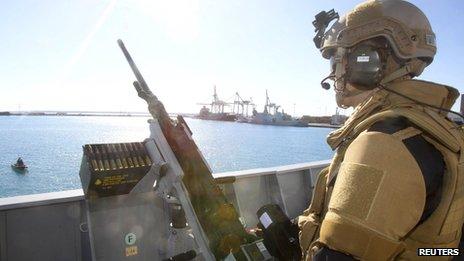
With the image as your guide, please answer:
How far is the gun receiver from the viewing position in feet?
8.79

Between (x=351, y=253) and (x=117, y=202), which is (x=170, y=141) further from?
(x=351, y=253)

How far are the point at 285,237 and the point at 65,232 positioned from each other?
292cm

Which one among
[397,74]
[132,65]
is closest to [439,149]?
[397,74]

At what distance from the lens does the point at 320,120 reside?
149000 mm

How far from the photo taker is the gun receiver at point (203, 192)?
2680 millimetres

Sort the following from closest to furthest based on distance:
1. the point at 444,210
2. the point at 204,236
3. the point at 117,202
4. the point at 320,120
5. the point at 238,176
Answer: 1. the point at 444,210
2. the point at 204,236
3. the point at 117,202
4. the point at 238,176
5. the point at 320,120

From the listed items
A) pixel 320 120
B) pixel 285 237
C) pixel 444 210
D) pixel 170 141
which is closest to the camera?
pixel 444 210

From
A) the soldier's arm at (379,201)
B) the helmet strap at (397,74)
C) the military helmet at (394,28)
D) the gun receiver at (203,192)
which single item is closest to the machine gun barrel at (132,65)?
the gun receiver at (203,192)

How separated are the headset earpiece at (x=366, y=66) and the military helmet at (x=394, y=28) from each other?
0.23 ft

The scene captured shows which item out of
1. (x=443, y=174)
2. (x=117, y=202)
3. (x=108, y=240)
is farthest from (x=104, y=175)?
(x=443, y=174)

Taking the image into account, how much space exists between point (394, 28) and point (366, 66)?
243 millimetres

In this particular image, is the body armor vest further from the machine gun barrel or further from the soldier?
the machine gun barrel

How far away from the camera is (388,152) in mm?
1272

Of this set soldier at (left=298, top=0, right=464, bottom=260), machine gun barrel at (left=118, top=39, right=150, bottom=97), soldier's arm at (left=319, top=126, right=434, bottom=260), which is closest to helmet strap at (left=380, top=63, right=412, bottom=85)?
soldier at (left=298, top=0, right=464, bottom=260)
